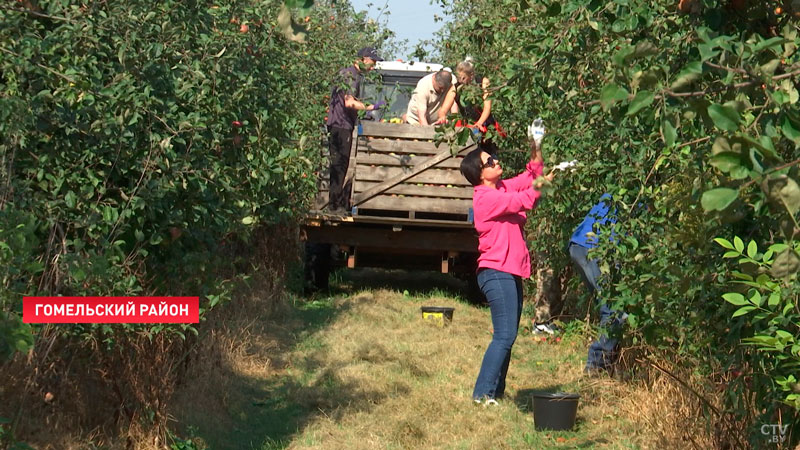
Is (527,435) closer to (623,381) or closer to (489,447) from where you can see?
(489,447)

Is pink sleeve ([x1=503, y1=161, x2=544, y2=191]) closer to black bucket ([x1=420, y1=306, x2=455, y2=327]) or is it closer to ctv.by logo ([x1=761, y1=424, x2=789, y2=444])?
ctv.by logo ([x1=761, y1=424, x2=789, y2=444])

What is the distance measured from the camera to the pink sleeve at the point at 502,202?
6777mm

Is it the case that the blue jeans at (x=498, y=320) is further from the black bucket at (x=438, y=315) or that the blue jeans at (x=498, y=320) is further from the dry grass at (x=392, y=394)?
the black bucket at (x=438, y=315)

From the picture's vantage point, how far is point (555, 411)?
6395 mm

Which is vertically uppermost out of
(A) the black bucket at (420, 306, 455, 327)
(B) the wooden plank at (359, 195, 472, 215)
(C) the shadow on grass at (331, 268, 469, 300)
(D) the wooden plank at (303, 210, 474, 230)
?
(B) the wooden plank at (359, 195, 472, 215)

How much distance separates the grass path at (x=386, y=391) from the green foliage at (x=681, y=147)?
985 mm

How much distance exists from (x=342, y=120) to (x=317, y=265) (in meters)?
1.76

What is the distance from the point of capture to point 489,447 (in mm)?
6125

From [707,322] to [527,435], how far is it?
6.79ft

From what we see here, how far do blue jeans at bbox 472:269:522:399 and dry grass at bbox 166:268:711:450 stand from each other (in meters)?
0.18

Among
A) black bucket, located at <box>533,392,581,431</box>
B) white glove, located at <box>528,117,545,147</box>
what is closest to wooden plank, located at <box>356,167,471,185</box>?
white glove, located at <box>528,117,545,147</box>

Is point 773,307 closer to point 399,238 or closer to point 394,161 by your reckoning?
point 399,238

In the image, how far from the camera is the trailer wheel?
1222 cm

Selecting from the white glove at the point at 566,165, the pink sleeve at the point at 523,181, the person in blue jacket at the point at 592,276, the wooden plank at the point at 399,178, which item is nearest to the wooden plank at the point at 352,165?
the wooden plank at the point at 399,178
